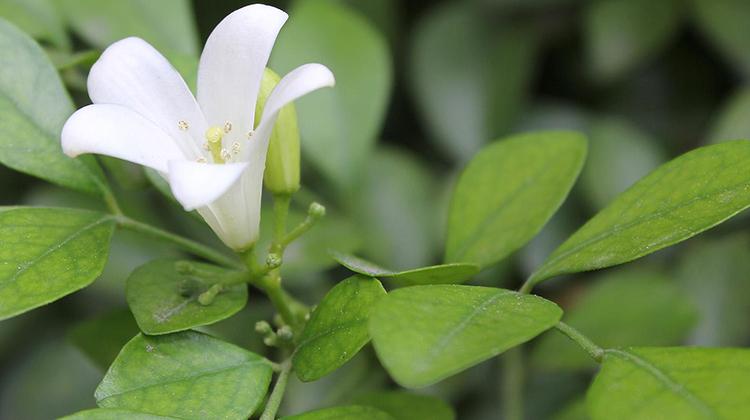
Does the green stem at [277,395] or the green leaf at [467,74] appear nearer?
the green stem at [277,395]

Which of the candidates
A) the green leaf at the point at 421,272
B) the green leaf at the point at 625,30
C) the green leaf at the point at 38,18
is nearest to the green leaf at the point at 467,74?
the green leaf at the point at 625,30

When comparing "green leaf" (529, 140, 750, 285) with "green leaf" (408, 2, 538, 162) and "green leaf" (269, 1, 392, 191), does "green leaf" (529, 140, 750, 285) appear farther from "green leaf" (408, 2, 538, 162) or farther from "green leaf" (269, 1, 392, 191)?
"green leaf" (408, 2, 538, 162)

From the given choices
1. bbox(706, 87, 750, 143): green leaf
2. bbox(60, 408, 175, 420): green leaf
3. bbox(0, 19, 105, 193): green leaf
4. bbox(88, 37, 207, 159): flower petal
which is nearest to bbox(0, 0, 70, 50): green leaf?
bbox(0, 19, 105, 193): green leaf

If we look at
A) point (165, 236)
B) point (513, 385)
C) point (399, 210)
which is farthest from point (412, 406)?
point (399, 210)

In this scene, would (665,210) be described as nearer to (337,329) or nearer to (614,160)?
(337,329)

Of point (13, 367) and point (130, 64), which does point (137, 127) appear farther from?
point (13, 367)

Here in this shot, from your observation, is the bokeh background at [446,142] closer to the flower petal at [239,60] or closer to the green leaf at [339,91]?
the green leaf at [339,91]

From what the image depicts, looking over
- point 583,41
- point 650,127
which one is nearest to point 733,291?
point 650,127
